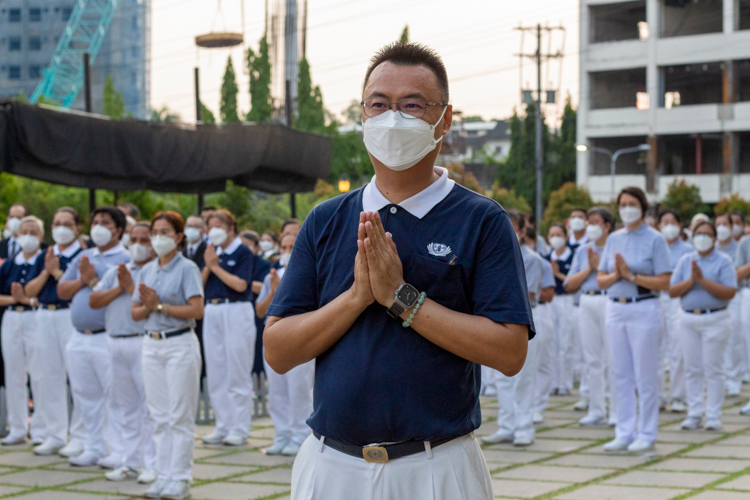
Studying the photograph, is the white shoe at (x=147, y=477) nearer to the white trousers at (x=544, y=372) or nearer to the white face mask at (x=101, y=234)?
the white face mask at (x=101, y=234)

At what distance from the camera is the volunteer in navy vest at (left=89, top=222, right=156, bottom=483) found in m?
7.80

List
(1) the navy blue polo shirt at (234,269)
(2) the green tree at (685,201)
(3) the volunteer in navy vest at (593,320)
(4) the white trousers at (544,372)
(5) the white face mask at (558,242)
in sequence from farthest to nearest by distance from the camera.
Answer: (2) the green tree at (685,201)
(5) the white face mask at (558,242)
(4) the white trousers at (544,372)
(3) the volunteer in navy vest at (593,320)
(1) the navy blue polo shirt at (234,269)

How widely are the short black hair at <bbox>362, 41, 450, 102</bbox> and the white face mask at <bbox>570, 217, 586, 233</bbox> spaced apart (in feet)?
33.8

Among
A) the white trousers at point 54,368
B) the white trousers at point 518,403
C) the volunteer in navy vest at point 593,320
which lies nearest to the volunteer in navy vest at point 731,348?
the volunteer in navy vest at point 593,320

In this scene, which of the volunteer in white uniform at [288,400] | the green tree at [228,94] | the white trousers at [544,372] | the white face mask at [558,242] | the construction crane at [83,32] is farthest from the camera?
the construction crane at [83,32]

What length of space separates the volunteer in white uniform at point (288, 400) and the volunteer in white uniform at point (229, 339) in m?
0.47

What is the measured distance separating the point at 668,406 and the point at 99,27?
251 feet

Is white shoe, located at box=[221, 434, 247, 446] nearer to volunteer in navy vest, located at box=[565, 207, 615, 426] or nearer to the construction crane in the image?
volunteer in navy vest, located at box=[565, 207, 615, 426]

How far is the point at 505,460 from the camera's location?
847 cm

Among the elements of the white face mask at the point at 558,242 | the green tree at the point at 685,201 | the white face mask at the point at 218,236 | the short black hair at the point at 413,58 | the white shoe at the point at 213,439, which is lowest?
the white shoe at the point at 213,439

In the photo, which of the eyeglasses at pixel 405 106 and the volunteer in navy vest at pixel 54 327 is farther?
the volunteer in navy vest at pixel 54 327

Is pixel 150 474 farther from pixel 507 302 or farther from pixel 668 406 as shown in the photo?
pixel 668 406

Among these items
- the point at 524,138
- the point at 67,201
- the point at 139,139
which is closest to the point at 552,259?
the point at 139,139

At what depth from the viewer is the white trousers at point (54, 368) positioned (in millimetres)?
9195
